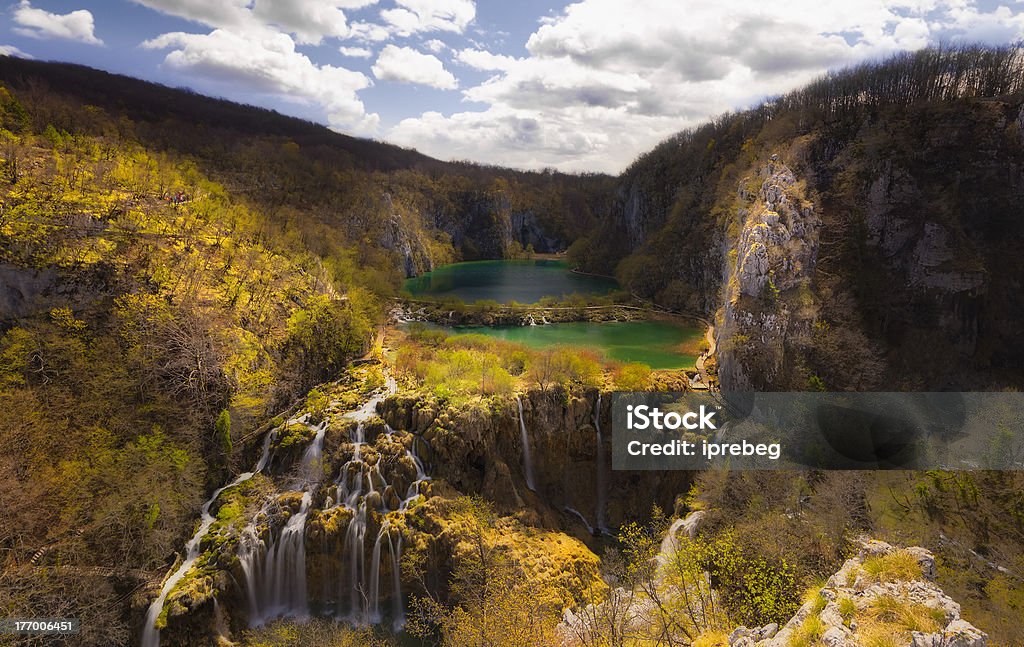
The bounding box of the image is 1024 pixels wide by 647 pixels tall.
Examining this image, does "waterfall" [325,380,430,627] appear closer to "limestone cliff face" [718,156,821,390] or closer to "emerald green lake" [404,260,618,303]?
"limestone cliff face" [718,156,821,390]

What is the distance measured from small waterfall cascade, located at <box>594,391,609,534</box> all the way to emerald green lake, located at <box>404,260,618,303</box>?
40.6m

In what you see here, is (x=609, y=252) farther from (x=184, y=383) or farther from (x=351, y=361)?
(x=184, y=383)

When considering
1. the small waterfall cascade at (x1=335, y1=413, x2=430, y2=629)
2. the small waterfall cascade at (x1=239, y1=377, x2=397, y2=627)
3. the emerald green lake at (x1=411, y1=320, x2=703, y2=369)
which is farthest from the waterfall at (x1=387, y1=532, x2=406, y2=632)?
the emerald green lake at (x1=411, y1=320, x2=703, y2=369)

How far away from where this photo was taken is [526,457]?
1231 inches

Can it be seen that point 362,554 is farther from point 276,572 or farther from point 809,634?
point 809,634

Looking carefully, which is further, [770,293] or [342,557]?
[770,293]

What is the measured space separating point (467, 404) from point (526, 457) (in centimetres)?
553

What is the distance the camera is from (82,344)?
25219 mm

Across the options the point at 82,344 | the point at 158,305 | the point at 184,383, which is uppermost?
the point at 158,305

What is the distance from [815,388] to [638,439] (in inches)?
456

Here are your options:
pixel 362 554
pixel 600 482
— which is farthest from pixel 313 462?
pixel 600 482

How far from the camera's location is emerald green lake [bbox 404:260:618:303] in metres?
79.6

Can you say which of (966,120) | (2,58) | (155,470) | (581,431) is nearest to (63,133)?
(155,470)

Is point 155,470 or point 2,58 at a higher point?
point 2,58
